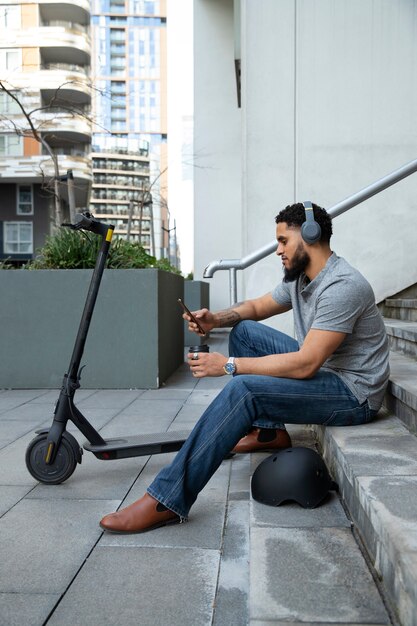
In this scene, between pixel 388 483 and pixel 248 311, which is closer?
pixel 388 483

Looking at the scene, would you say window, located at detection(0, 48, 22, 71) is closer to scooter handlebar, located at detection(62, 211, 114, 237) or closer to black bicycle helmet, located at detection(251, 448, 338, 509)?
scooter handlebar, located at detection(62, 211, 114, 237)

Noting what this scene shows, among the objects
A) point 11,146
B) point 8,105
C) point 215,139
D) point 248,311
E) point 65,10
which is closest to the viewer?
point 248,311

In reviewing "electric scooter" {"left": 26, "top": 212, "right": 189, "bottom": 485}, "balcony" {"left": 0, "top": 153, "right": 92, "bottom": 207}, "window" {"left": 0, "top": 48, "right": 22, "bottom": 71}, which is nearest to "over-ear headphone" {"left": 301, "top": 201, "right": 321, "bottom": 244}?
"electric scooter" {"left": 26, "top": 212, "right": 189, "bottom": 485}

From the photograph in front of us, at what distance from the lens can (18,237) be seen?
131 ft

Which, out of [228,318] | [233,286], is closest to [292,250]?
[228,318]

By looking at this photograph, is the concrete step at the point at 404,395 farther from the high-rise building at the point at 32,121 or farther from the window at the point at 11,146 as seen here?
the window at the point at 11,146

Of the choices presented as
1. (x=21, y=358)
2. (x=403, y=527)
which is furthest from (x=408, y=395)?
(x=21, y=358)

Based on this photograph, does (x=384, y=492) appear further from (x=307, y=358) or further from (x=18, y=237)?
(x=18, y=237)

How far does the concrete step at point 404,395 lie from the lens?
3.19m

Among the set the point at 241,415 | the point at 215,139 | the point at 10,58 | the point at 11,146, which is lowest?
the point at 241,415

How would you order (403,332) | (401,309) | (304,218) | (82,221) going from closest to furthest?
(304,218) → (82,221) → (403,332) → (401,309)

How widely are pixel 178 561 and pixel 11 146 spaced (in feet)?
133

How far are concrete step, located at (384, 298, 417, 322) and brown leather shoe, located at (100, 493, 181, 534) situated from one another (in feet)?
12.3

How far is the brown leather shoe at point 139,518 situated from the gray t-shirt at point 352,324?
40.8 inches
